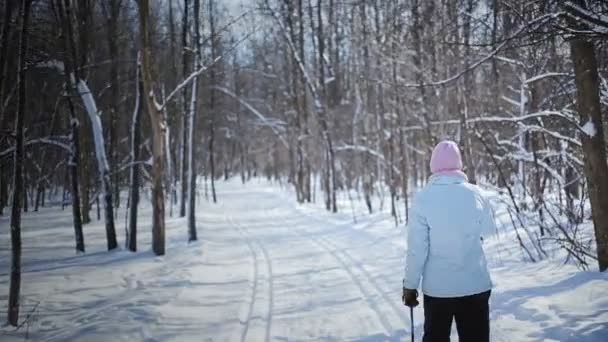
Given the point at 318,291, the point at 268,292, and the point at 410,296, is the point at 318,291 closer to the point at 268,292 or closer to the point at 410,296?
the point at 268,292

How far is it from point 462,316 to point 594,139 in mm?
4140

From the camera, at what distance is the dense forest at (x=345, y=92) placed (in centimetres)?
639

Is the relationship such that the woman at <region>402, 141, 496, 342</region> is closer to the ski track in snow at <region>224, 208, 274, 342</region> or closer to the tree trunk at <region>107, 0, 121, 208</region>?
the ski track in snow at <region>224, 208, 274, 342</region>

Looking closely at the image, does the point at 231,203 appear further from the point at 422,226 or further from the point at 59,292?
the point at 422,226

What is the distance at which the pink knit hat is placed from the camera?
366 cm

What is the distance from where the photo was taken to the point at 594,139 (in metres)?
6.20

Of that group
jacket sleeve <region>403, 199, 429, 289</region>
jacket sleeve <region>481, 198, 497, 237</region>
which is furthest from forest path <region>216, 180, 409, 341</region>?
jacket sleeve <region>481, 198, 497, 237</region>

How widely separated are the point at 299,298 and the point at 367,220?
9720mm

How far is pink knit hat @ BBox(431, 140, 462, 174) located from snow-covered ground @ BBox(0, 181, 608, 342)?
2474 mm

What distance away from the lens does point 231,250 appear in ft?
40.4

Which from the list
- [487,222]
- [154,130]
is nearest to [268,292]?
[487,222]

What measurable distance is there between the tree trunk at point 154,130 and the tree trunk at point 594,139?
844cm

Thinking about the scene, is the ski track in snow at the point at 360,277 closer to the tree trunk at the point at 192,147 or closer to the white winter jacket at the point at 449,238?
the white winter jacket at the point at 449,238

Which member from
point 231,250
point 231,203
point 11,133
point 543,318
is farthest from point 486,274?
point 231,203
